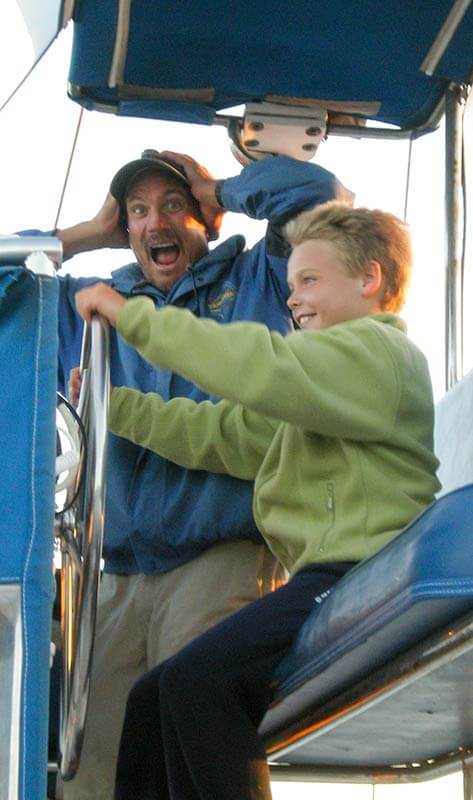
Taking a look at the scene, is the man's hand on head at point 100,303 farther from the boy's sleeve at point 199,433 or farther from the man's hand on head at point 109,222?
the man's hand on head at point 109,222

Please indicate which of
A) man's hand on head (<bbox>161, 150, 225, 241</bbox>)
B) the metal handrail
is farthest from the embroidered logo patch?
the metal handrail

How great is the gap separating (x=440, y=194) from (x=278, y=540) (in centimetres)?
144

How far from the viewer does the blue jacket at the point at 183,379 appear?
2.71 meters

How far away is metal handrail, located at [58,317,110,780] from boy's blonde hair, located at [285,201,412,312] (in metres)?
0.45

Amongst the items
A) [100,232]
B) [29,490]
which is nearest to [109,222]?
[100,232]

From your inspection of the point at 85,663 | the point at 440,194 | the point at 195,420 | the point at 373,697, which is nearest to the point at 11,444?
the point at 85,663

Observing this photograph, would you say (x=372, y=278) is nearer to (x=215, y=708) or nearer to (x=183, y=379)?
(x=183, y=379)

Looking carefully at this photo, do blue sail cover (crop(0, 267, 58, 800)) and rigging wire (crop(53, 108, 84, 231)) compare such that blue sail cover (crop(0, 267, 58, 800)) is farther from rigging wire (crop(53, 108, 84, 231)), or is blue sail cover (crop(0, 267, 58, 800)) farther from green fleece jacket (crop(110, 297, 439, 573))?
rigging wire (crop(53, 108, 84, 231))

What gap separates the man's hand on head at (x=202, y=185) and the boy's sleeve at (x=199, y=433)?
0.62m

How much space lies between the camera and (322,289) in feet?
8.52

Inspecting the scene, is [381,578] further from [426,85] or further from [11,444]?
[426,85]

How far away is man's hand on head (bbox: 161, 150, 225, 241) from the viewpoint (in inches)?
126

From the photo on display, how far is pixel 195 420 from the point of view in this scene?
8.90ft

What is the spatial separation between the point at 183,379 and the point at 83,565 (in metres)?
0.68
